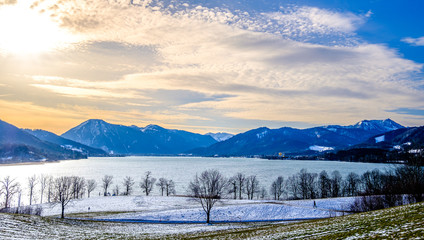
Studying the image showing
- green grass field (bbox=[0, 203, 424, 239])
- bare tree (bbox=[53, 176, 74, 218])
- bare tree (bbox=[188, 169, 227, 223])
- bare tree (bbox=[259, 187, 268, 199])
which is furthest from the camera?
bare tree (bbox=[259, 187, 268, 199])

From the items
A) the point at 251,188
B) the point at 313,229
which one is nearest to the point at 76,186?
the point at 251,188

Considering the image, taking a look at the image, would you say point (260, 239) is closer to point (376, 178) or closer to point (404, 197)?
point (404, 197)

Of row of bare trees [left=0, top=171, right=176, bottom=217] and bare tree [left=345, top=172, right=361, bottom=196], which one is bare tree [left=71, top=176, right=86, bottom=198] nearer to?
row of bare trees [left=0, top=171, right=176, bottom=217]

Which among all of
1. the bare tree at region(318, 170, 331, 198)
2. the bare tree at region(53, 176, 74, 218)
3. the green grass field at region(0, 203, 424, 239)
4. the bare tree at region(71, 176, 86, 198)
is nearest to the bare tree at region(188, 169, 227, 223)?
the green grass field at region(0, 203, 424, 239)

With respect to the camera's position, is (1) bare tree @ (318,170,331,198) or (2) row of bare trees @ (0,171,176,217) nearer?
(2) row of bare trees @ (0,171,176,217)

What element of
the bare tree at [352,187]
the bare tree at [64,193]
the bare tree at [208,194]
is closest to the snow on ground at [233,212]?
the bare tree at [208,194]

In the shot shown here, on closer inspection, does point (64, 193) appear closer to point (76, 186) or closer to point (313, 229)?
point (76, 186)

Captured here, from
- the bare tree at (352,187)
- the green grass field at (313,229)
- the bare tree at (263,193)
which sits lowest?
the bare tree at (263,193)

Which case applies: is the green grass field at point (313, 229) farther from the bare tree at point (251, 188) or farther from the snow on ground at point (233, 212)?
the bare tree at point (251, 188)

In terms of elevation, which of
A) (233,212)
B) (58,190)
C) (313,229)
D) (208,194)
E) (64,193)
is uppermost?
(313,229)

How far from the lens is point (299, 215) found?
69.3 metres

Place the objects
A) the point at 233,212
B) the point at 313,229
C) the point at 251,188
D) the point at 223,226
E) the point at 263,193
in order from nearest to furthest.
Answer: the point at 313,229 < the point at 223,226 < the point at 233,212 < the point at 263,193 < the point at 251,188

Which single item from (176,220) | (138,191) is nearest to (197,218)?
(176,220)

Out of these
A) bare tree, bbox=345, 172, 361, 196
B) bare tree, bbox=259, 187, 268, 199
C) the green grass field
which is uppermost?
the green grass field
